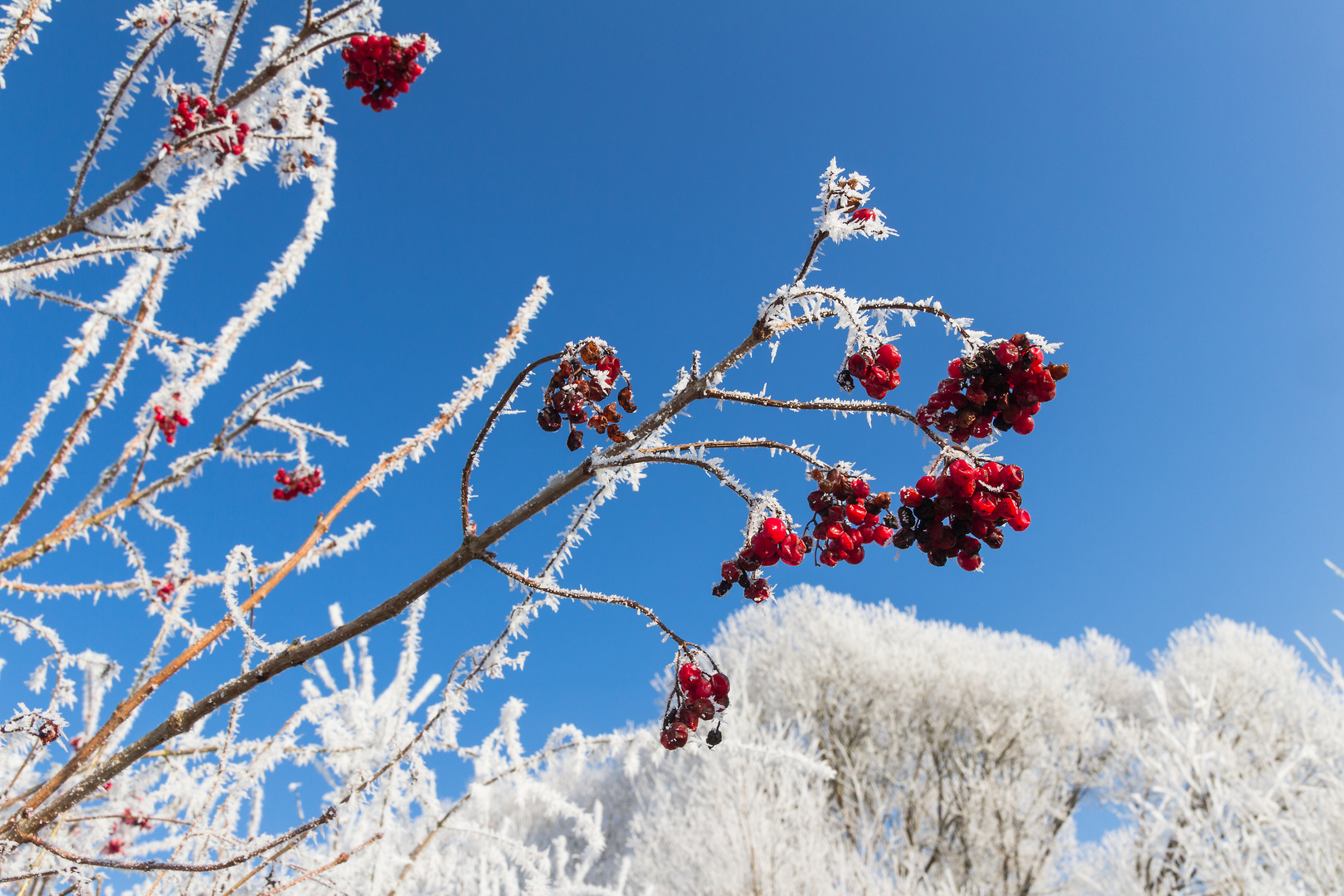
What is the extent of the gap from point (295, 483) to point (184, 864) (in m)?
2.43

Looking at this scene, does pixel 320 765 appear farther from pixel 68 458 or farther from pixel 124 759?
pixel 124 759

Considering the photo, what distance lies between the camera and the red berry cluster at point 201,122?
5.92 feet

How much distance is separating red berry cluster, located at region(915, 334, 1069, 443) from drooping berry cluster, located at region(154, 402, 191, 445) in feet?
6.75

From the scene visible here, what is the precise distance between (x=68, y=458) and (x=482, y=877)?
2.70m

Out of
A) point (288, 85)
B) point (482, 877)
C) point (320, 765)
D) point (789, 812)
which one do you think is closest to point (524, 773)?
point (320, 765)

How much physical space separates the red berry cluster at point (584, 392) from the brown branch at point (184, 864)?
2.22 feet

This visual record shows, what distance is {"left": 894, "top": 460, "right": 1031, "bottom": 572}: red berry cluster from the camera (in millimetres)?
1078

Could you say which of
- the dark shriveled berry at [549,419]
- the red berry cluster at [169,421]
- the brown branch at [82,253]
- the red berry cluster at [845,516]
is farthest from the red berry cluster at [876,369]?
the red berry cluster at [169,421]

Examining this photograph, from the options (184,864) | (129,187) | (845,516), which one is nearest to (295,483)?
(129,187)

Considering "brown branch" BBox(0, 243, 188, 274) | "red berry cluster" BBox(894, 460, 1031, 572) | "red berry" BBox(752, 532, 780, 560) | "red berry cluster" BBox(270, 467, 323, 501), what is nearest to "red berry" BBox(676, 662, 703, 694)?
"red berry" BBox(752, 532, 780, 560)

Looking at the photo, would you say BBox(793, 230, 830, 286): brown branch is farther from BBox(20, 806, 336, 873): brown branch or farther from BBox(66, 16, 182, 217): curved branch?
BBox(66, 16, 182, 217): curved branch

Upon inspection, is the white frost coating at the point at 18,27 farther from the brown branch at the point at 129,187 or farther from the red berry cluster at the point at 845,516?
the red berry cluster at the point at 845,516

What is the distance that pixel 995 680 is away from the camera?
46.6 feet

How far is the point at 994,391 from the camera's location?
110 cm
